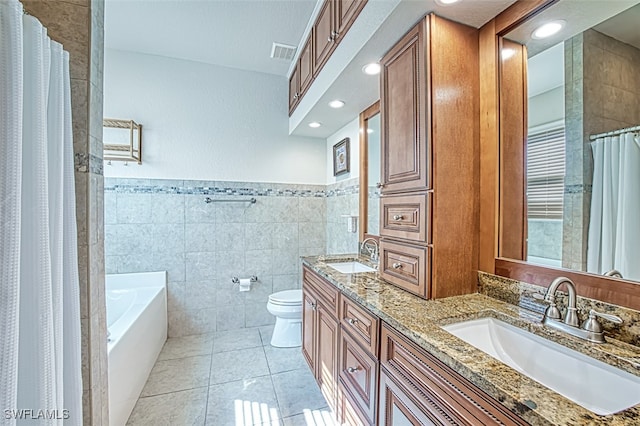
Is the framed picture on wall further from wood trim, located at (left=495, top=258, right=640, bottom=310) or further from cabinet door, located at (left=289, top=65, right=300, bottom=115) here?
wood trim, located at (left=495, top=258, right=640, bottom=310)

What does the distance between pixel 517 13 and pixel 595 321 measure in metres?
1.22

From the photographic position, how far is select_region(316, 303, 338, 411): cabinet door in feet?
5.30

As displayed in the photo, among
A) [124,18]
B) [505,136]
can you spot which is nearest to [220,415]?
[505,136]

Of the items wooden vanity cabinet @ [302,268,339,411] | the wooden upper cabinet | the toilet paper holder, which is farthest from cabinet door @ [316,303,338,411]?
the wooden upper cabinet

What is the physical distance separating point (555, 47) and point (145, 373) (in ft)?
9.98

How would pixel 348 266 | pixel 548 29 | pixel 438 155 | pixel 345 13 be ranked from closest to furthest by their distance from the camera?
pixel 548 29, pixel 438 155, pixel 345 13, pixel 348 266

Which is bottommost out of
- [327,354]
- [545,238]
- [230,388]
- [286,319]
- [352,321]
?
[230,388]

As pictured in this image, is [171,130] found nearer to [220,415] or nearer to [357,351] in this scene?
[220,415]

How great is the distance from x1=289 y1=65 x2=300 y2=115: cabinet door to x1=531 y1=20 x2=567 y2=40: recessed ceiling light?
6.19 ft

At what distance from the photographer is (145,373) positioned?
2070 millimetres

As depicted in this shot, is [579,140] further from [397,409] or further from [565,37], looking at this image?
[397,409]

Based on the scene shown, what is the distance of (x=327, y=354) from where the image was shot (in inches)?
68.6

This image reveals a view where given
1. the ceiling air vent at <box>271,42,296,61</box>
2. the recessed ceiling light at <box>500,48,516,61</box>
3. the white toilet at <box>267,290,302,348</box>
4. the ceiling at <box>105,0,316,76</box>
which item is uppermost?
the ceiling at <box>105,0,316,76</box>

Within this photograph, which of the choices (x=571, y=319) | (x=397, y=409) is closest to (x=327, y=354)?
(x=397, y=409)
